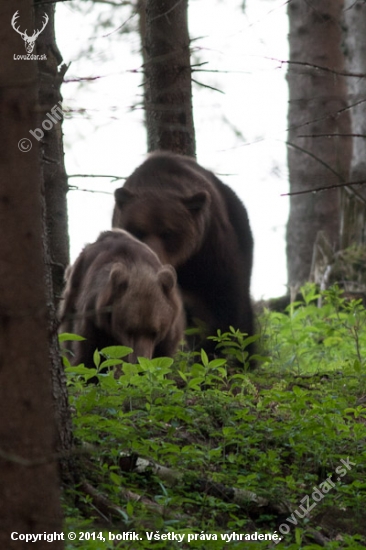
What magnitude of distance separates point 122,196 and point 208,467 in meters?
4.71

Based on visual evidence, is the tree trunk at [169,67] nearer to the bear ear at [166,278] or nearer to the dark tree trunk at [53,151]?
the dark tree trunk at [53,151]

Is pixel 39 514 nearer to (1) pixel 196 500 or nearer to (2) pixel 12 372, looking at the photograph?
(2) pixel 12 372

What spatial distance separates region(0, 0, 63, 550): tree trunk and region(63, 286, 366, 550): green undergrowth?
Result: 2.02ft

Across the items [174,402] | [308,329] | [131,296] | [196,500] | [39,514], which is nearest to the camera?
[39,514]

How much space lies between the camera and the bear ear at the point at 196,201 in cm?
902

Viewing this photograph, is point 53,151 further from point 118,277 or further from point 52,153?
point 118,277

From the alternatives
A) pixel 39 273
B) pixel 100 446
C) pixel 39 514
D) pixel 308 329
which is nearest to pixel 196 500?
pixel 100 446

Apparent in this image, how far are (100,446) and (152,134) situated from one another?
585 cm

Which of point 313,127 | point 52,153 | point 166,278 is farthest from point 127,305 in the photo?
point 313,127

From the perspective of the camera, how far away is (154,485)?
4.62 m

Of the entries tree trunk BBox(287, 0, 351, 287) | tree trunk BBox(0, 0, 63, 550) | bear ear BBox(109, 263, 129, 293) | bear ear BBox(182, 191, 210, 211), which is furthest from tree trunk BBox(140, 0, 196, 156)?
tree trunk BBox(287, 0, 351, 287)

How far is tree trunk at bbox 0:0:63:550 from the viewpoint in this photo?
10.4ft

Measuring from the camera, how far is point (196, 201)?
9055mm

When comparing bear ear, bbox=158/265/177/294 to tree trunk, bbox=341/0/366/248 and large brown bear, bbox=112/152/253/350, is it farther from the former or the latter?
tree trunk, bbox=341/0/366/248
